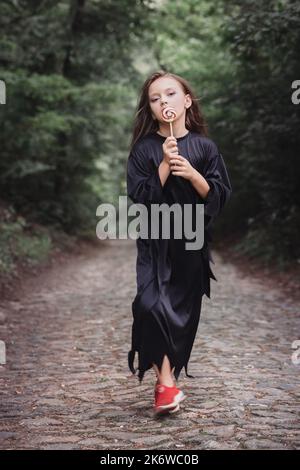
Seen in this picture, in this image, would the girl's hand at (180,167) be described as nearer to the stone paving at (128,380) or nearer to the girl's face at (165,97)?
the girl's face at (165,97)

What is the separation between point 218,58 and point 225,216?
435 centimetres

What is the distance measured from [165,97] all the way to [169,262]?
107 cm

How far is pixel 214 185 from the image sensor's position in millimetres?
4023

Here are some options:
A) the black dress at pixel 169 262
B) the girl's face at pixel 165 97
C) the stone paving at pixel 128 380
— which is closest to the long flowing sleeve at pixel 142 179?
the black dress at pixel 169 262

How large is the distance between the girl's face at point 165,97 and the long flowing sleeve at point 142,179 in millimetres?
280

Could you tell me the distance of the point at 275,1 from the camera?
9.11 m

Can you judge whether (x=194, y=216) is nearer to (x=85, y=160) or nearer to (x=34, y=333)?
(x=34, y=333)

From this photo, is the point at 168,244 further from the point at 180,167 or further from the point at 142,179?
the point at 180,167

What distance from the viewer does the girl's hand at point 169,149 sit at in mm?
3844

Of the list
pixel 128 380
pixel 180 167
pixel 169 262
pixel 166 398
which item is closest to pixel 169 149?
pixel 180 167

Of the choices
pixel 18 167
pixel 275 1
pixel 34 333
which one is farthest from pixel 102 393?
pixel 18 167

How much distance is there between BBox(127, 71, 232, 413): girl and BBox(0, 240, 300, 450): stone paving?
0.38m

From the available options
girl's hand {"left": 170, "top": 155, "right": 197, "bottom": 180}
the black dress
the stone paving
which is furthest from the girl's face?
the stone paving

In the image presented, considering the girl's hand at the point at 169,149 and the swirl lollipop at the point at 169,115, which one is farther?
the swirl lollipop at the point at 169,115
